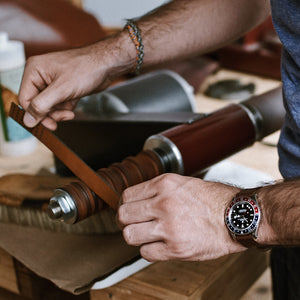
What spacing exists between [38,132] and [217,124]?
394mm

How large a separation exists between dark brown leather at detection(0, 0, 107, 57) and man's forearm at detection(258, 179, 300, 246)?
52.5 inches

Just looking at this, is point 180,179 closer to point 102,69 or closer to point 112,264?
point 112,264

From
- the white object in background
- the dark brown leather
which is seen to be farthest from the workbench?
the dark brown leather

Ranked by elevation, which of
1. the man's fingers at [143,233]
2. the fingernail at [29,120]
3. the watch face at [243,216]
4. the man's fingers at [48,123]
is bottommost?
the man's fingers at [143,233]

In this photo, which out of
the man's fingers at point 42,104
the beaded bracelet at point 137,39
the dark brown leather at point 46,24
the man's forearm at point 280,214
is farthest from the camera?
the dark brown leather at point 46,24

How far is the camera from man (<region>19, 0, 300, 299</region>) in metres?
0.74

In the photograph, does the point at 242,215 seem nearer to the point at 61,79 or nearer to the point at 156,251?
the point at 156,251

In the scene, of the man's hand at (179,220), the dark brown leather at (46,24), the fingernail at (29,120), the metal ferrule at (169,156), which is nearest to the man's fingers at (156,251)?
the man's hand at (179,220)

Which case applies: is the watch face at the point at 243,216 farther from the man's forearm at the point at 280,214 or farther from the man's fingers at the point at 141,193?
the man's fingers at the point at 141,193

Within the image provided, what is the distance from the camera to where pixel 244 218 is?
28.6 inches

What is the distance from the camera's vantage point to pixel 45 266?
96cm

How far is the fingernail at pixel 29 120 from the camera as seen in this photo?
3.18 ft

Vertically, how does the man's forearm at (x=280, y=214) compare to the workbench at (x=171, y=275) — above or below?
above

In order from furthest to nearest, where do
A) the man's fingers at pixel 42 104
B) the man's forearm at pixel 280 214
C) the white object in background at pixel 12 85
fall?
the white object in background at pixel 12 85
the man's fingers at pixel 42 104
the man's forearm at pixel 280 214
